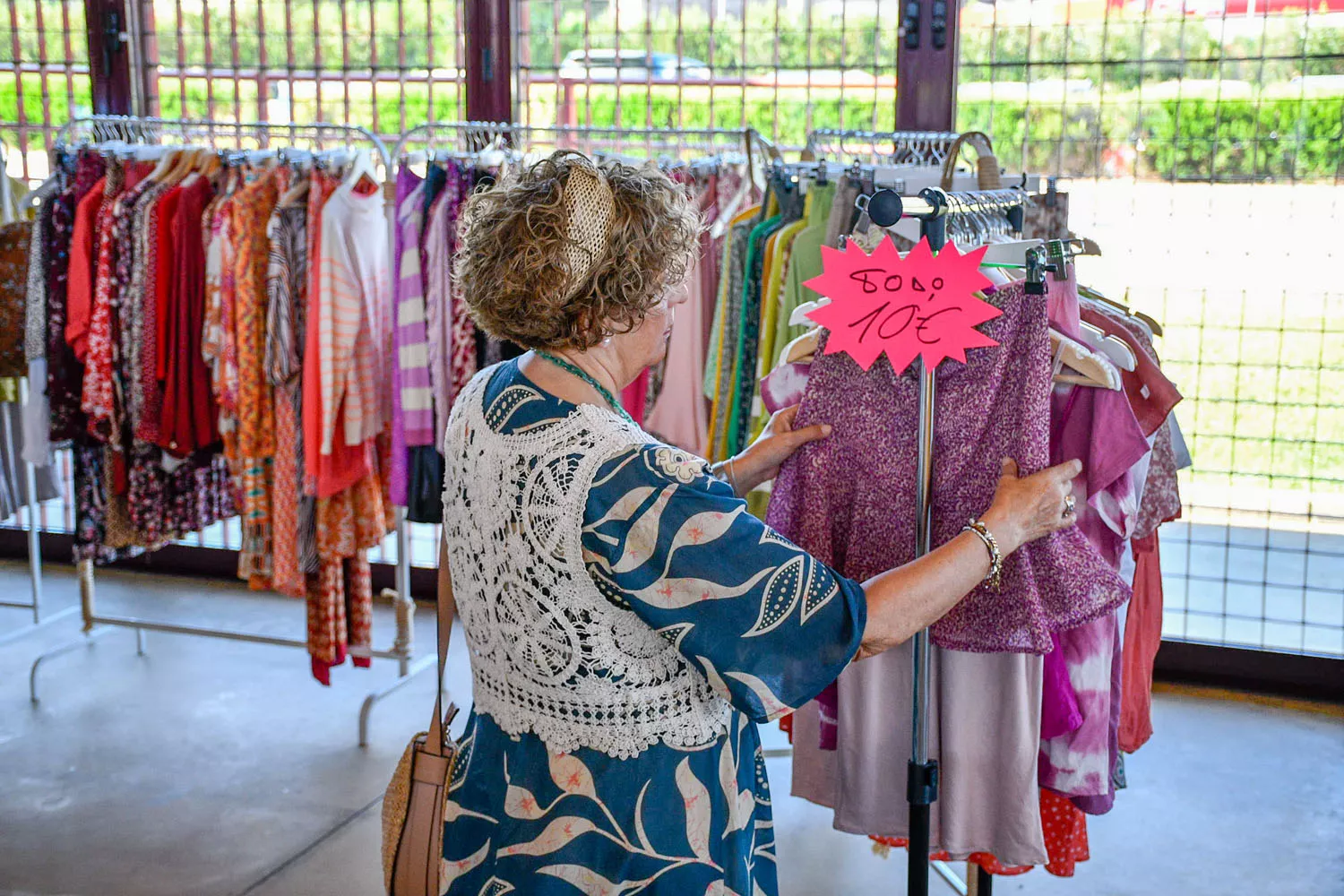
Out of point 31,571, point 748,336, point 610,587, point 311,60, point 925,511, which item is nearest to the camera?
point 610,587

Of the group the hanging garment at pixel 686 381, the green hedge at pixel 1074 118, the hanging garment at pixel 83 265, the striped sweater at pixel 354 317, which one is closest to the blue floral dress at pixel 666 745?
the hanging garment at pixel 686 381

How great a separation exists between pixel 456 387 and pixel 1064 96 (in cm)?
204

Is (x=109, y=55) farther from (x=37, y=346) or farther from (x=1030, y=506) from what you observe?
(x=1030, y=506)

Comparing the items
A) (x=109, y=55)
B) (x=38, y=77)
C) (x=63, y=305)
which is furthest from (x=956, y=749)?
(x=38, y=77)

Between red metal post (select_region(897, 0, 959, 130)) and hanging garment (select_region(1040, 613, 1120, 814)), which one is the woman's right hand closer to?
hanging garment (select_region(1040, 613, 1120, 814))

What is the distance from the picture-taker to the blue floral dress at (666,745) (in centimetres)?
149

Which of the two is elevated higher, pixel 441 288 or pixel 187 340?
pixel 441 288

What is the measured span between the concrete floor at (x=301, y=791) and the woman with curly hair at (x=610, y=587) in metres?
1.54

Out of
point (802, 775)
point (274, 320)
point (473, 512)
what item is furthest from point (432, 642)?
point (473, 512)

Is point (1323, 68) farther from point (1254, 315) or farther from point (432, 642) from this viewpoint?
point (432, 642)

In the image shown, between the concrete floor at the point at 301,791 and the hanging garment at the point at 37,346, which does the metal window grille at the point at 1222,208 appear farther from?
the hanging garment at the point at 37,346

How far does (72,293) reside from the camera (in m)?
3.67

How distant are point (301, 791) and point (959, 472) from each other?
7.59ft

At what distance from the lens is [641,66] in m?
4.41
